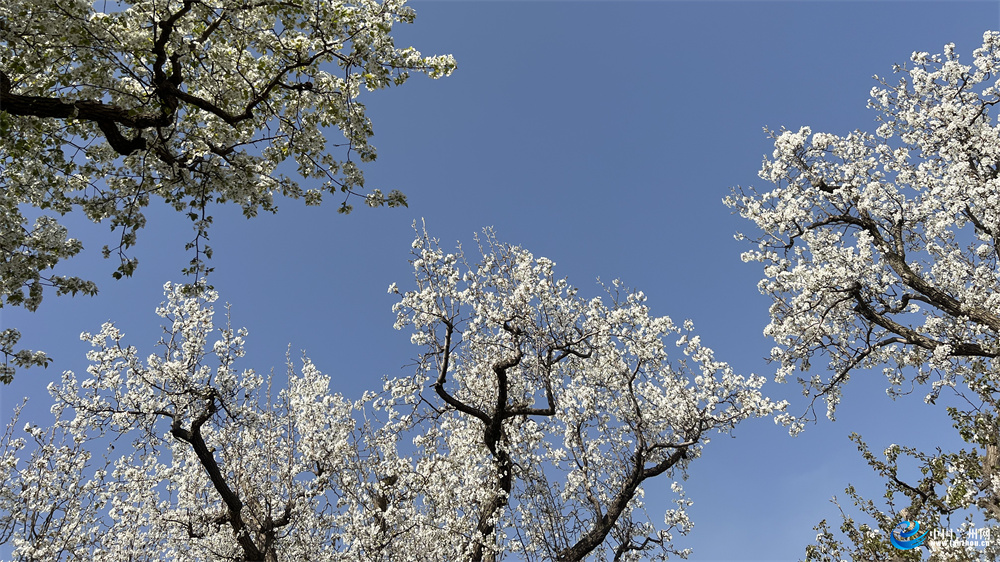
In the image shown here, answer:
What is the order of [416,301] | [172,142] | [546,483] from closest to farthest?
1. [172,142]
2. [546,483]
3. [416,301]

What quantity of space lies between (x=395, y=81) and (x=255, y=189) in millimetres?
2054

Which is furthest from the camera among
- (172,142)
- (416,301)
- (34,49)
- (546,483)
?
(416,301)

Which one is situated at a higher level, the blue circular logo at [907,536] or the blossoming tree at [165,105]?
the blossoming tree at [165,105]

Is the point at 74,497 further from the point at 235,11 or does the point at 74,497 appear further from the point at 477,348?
the point at 235,11

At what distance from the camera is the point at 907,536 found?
10.2 meters

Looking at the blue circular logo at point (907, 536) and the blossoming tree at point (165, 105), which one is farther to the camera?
the blue circular logo at point (907, 536)

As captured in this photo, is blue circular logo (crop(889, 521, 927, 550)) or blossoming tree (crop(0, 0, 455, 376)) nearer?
blossoming tree (crop(0, 0, 455, 376))

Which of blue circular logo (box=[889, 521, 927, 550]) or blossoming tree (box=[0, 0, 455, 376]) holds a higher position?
blossoming tree (box=[0, 0, 455, 376])

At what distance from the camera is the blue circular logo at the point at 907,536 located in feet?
32.9

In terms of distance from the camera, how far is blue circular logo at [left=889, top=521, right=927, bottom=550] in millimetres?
10023

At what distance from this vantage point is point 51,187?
618 cm

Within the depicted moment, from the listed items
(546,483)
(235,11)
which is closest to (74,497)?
(546,483)

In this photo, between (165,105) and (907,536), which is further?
(907,536)

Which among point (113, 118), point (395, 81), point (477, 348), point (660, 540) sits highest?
point (477, 348)
